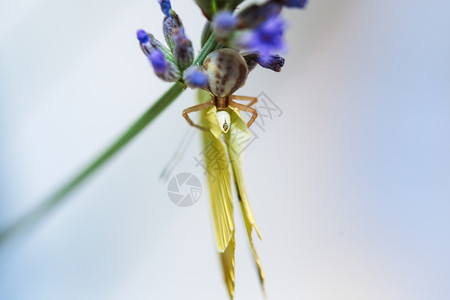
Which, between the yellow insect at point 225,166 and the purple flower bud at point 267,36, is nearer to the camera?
the purple flower bud at point 267,36

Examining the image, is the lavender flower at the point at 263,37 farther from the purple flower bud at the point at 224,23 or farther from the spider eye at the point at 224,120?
the spider eye at the point at 224,120

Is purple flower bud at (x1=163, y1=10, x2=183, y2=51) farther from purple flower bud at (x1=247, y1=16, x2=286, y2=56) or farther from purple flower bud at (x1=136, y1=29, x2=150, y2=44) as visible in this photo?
purple flower bud at (x1=247, y1=16, x2=286, y2=56)

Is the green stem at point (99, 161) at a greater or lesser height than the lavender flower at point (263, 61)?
lesser

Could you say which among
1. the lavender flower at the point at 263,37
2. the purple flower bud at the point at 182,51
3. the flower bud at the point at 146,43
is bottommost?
the lavender flower at the point at 263,37

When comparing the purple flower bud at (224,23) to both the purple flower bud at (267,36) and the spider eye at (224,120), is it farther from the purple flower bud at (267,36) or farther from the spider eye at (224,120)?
the spider eye at (224,120)

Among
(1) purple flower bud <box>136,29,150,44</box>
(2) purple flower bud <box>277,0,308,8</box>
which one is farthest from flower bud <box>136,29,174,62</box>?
(2) purple flower bud <box>277,0,308,8</box>

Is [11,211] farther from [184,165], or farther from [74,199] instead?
[184,165]

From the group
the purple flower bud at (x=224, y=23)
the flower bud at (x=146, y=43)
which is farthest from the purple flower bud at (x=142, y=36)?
the purple flower bud at (x=224, y=23)
